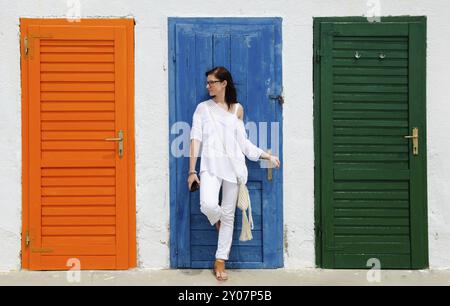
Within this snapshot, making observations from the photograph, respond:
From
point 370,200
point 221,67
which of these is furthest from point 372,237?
point 221,67

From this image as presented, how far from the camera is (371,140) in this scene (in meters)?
4.96

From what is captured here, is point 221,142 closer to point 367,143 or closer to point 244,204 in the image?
point 244,204

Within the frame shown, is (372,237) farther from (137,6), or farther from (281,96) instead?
(137,6)

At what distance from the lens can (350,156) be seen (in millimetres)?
4973

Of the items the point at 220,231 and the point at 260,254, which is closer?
the point at 220,231

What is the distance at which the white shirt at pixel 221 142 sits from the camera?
4.61m

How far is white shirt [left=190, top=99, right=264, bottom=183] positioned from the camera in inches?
181

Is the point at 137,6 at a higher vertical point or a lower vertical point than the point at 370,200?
higher

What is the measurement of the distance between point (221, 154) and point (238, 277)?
1089 mm

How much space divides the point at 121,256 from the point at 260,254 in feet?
4.07

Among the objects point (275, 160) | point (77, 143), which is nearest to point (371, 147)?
point (275, 160)

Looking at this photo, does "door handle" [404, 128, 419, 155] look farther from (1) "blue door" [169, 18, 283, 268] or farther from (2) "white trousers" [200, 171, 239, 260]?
(2) "white trousers" [200, 171, 239, 260]

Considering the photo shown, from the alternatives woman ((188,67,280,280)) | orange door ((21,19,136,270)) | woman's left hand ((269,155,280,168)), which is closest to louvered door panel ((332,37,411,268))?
woman's left hand ((269,155,280,168))

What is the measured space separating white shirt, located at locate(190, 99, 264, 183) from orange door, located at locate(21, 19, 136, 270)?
0.69 m
